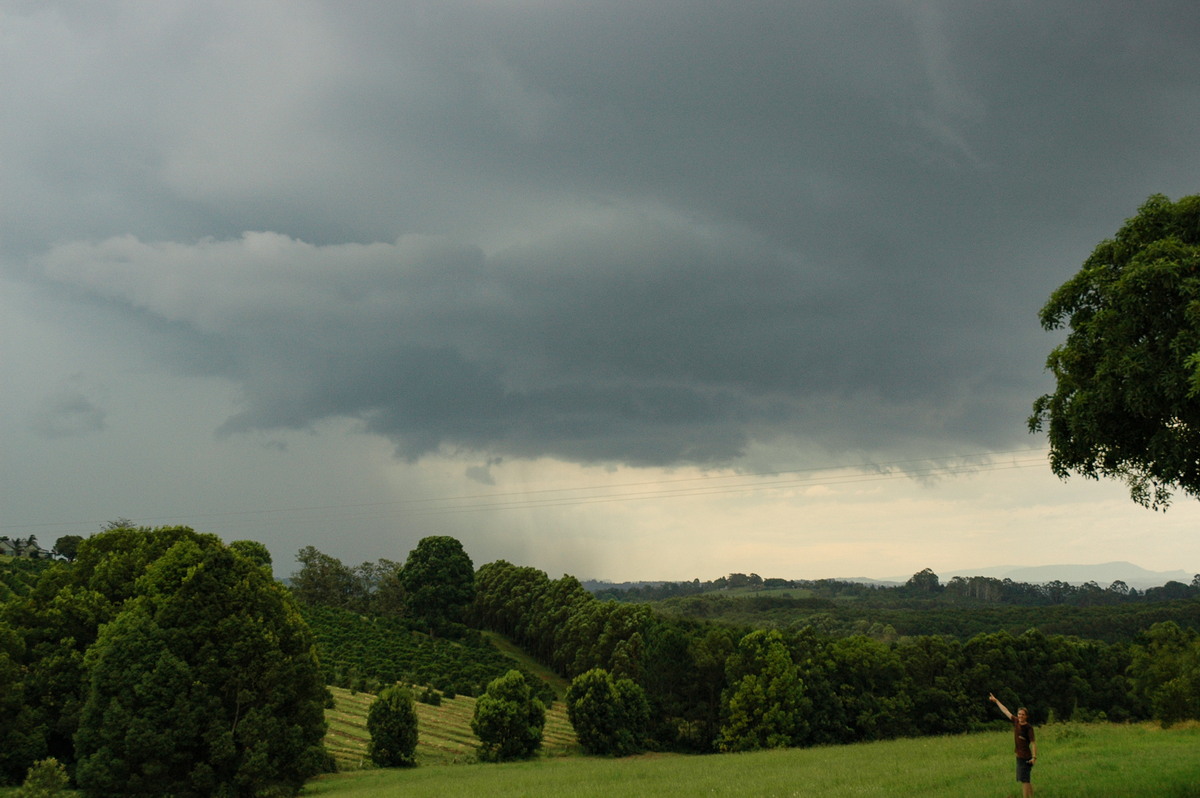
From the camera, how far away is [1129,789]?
19.0 metres

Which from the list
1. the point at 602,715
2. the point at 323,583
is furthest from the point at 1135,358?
the point at 323,583

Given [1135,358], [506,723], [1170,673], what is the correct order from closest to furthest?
[1135,358] < [506,723] < [1170,673]

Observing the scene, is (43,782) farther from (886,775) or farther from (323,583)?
(323,583)

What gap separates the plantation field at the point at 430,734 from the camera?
5442cm

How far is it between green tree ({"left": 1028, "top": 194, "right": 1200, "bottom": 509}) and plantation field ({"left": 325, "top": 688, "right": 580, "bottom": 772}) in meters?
49.5

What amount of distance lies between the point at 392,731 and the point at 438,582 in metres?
73.0

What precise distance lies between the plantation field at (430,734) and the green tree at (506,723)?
2.18m

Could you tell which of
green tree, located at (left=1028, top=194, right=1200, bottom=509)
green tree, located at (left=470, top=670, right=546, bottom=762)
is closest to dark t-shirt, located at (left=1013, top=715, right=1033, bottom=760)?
green tree, located at (left=1028, top=194, right=1200, bottom=509)

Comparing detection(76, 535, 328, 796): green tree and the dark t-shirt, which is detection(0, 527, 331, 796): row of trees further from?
the dark t-shirt

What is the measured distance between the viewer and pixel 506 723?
56406 millimetres

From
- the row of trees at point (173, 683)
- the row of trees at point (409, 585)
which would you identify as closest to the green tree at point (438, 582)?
the row of trees at point (409, 585)

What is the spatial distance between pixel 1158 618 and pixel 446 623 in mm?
134785

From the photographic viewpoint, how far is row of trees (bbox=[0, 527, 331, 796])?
107 ft

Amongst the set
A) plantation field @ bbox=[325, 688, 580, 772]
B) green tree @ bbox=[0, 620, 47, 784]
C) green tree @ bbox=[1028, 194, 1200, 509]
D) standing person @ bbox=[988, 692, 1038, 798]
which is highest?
green tree @ bbox=[1028, 194, 1200, 509]
